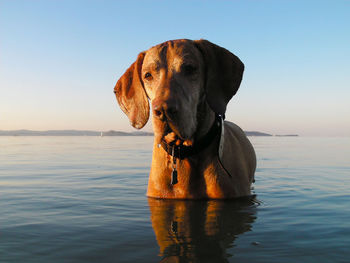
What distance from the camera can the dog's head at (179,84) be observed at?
11.1ft

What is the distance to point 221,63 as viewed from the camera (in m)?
4.20

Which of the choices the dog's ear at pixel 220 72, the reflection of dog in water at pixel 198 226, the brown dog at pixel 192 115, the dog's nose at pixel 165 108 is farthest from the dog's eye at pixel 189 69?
the reflection of dog in water at pixel 198 226

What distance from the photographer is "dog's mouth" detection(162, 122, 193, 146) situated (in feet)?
11.5

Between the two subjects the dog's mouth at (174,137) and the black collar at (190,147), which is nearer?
the dog's mouth at (174,137)

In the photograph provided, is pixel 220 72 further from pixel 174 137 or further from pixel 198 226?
pixel 198 226

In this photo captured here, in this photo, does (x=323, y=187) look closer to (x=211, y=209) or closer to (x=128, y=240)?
(x=211, y=209)

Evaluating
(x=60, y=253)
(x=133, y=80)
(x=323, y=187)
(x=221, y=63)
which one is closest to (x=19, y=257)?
(x=60, y=253)

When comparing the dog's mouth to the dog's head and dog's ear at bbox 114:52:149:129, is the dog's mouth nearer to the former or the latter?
the dog's head

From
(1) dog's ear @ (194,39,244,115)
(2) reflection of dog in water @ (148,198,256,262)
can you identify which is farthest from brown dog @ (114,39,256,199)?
(2) reflection of dog in water @ (148,198,256,262)

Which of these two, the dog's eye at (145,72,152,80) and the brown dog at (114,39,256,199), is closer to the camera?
the brown dog at (114,39,256,199)

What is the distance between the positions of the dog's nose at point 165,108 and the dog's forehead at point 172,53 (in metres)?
0.76

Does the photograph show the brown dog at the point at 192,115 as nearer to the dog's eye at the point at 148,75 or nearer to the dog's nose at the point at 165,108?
the dog's eye at the point at 148,75

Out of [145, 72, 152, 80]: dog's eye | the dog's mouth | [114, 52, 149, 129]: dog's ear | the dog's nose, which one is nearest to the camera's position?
the dog's nose

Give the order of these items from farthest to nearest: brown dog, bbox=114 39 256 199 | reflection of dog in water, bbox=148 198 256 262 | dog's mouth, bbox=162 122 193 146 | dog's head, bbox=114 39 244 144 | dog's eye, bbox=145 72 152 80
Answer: dog's eye, bbox=145 72 152 80, brown dog, bbox=114 39 256 199, dog's mouth, bbox=162 122 193 146, dog's head, bbox=114 39 244 144, reflection of dog in water, bbox=148 198 256 262
